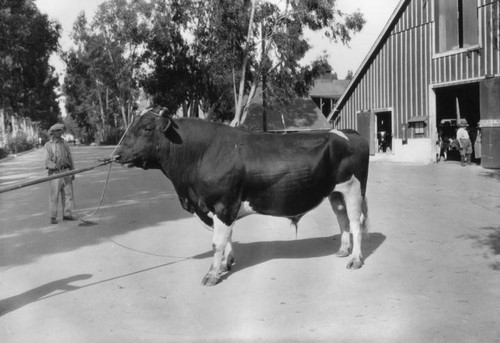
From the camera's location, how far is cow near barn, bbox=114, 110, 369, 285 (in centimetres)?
581

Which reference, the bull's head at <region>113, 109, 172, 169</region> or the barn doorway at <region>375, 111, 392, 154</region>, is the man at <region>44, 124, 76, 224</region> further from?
the barn doorway at <region>375, 111, 392, 154</region>

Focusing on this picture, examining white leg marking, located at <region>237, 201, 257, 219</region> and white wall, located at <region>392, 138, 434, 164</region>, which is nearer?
white leg marking, located at <region>237, 201, 257, 219</region>

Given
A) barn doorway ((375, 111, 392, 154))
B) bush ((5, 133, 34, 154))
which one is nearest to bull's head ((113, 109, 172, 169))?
barn doorway ((375, 111, 392, 154))

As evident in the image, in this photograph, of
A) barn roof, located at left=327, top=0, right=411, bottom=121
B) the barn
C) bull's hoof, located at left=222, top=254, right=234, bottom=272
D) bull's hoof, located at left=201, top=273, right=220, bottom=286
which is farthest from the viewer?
barn roof, located at left=327, top=0, right=411, bottom=121

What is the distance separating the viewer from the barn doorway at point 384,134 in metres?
27.2

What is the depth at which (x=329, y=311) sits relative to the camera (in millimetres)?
4801

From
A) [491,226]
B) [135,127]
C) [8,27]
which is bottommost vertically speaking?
[491,226]

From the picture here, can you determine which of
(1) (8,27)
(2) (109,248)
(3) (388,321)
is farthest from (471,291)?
(1) (8,27)

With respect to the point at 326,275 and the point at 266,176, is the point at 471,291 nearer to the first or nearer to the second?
the point at 326,275

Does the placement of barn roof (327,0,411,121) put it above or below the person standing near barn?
above

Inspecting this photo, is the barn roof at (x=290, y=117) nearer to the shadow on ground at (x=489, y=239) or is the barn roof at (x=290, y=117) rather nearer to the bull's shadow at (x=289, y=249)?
the shadow on ground at (x=489, y=239)

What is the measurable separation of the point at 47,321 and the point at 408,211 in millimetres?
7588

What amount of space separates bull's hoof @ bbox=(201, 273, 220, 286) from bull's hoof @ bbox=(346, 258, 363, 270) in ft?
5.13

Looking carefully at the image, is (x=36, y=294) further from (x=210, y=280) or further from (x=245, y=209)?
(x=245, y=209)
